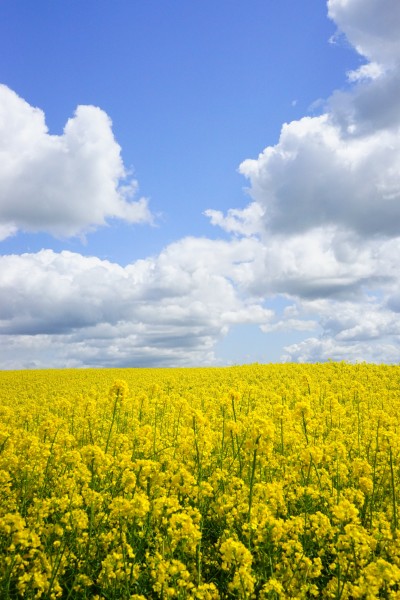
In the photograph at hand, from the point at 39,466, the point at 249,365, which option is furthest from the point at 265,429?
the point at 249,365

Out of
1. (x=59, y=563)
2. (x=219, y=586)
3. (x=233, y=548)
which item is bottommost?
(x=219, y=586)

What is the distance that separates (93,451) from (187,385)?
18.1 m

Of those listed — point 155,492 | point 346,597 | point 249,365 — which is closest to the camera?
point 346,597

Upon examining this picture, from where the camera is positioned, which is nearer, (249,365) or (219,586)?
(219,586)

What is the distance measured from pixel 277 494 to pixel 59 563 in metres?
2.72

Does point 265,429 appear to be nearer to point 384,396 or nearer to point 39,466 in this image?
point 39,466

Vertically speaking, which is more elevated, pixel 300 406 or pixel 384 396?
pixel 300 406

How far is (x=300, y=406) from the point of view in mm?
6719

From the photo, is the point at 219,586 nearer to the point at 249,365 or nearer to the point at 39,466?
the point at 39,466

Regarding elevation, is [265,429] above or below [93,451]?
above

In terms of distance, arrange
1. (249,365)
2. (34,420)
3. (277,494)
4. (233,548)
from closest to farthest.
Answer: (233,548) < (277,494) < (34,420) < (249,365)

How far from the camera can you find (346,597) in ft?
13.1

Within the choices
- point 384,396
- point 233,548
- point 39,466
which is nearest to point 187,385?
point 384,396

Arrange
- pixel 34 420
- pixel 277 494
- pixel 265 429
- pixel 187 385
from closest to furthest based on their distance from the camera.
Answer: pixel 265 429 → pixel 277 494 → pixel 34 420 → pixel 187 385
